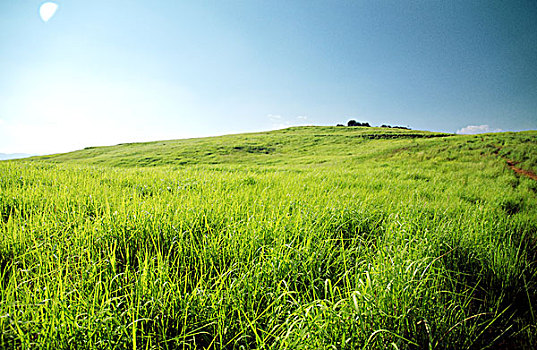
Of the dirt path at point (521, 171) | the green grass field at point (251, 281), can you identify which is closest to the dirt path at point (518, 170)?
the dirt path at point (521, 171)

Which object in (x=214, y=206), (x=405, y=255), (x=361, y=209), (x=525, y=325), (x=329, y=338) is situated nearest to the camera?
(x=329, y=338)

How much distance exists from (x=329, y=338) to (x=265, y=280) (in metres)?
0.60

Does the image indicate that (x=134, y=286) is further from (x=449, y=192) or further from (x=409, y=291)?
(x=449, y=192)

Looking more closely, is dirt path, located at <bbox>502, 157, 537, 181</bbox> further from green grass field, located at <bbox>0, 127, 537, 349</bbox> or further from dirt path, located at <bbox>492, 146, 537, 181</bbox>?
green grass field, located at <bbox>0, 127, 537, 349</bbox>

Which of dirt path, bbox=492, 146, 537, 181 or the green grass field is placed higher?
the green grass field

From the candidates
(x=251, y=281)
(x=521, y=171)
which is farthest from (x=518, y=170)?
(x=251, y=281)

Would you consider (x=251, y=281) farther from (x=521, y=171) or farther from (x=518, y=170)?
(x=518, y=170)

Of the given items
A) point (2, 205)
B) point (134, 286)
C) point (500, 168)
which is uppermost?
point (2, 205)

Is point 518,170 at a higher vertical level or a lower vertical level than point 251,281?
lower

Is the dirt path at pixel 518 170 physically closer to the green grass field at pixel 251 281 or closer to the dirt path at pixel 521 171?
the dirt path at pixel 521 171

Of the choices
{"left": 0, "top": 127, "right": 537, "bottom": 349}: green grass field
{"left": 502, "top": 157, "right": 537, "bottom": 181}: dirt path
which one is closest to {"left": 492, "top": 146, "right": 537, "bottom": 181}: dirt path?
{"left": 502, "top": 157, "right": 537, "bottom": 181}: dirt path

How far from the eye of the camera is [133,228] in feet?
7.52

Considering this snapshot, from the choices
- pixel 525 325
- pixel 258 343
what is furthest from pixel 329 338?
pixel 525 325

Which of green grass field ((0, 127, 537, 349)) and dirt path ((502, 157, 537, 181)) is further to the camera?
dirt path ((502, 157, 537, 181))
